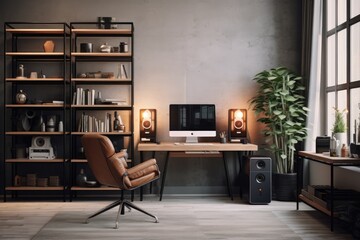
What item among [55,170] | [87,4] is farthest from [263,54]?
[55,170]

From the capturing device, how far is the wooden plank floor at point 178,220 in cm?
479

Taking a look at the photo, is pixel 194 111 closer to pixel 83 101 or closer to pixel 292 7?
pixel 83 101

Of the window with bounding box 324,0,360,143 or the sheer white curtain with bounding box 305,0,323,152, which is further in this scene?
the sheer white curtain with bounding box 305,0,323,152

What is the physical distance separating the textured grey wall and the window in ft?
2.44

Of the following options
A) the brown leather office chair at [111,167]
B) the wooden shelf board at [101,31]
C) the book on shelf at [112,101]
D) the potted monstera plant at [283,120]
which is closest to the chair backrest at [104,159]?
the brown leather office chair at [111,167]

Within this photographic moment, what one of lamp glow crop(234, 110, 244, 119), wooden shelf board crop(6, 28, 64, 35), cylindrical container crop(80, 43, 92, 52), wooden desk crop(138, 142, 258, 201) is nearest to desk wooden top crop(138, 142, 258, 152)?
wooden desk crop(138, 142, 258, 201)

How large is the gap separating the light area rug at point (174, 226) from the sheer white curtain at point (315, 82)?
4.56 feet

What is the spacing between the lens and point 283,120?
6.77 m

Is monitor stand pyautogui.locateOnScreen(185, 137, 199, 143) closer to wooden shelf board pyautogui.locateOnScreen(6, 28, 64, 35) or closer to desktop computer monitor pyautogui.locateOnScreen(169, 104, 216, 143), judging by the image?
desktop computer monitor pyautogui.locateOnScreen(169, 104, 216, 143)

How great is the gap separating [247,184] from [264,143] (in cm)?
78

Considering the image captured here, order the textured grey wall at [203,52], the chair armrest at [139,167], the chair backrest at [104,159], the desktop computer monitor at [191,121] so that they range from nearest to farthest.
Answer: the chair backrest at [104,159] → the chair armrest at [139,167] → the desktop computer monitor at [191,121] → the textured grey wall at [203,52]

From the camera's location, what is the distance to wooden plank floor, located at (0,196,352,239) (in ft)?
15.7

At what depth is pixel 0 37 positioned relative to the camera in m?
7.12

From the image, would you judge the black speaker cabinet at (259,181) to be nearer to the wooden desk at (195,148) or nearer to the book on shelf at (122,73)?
the wooden desk at (195,148)
